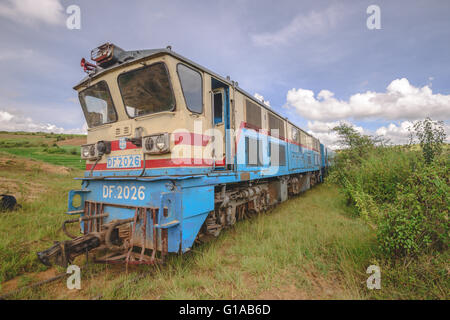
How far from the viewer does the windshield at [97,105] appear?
4.32 metres

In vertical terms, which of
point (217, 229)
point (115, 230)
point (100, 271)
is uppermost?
point (115, 230)

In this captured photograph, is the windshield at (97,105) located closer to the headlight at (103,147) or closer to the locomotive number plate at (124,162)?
the headlight at (103,147)

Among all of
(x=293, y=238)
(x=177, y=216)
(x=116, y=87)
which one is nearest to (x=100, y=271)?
(x=177, y=216)

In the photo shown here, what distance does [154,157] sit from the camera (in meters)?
3.52

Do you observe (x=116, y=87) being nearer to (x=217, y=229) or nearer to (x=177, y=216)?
(x=177, y=216)

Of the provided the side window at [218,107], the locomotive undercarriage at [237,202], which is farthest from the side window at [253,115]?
the locomotive undercarriage at [237,202]

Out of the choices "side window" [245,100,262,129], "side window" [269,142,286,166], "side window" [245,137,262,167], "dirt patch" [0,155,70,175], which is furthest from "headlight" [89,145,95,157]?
"dirt patch" [0,155,70,175]

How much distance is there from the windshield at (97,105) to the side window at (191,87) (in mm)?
1644

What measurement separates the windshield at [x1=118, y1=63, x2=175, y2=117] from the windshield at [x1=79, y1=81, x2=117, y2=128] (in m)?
0.47

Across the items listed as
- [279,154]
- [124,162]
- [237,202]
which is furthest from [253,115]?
[124,162]
